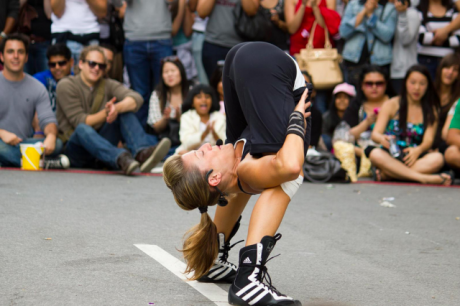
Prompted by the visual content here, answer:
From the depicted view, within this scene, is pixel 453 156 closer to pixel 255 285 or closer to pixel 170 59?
pixel 170 59

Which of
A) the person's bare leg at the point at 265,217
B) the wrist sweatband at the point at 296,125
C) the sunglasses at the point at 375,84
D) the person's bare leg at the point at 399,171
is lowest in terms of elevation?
the person's bare leg at the point at 399,171

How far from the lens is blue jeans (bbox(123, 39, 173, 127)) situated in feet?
27.9

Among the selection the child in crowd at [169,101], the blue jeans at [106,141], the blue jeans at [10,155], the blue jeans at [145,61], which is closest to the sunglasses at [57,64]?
the blue jeans at [145,61]

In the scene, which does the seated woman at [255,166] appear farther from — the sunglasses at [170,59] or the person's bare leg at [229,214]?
the sunglasses at [170,59]

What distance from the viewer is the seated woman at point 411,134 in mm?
7609

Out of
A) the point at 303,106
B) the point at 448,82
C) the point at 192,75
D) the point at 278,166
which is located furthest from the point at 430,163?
the point at 278,166

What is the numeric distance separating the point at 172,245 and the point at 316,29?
5.38 metres

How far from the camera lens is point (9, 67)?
24.5 ft

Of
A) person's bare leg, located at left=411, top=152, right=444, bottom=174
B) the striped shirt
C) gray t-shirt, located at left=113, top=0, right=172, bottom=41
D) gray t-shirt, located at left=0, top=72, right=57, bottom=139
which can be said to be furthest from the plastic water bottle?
gray t-shirt, located at left=0, top=72, right=57, bottom=139

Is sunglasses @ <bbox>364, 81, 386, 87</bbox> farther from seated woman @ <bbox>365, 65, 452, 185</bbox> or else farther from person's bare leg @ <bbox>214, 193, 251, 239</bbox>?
person's bare leg @ <bbox>214, 193, 251, 239</bbox>

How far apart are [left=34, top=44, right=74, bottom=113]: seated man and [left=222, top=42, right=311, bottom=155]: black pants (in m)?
5.36

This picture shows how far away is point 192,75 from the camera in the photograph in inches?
363

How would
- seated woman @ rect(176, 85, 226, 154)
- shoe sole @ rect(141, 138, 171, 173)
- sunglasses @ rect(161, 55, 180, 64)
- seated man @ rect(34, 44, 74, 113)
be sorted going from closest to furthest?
shoe sole @ rect(141, 138, 171, 173) → seated woman @ rect(176, 85, 226, 154) → seated man @ rect(34, 44, 74, 113) → sunglasses @ rect(161, 55, 180, 64)

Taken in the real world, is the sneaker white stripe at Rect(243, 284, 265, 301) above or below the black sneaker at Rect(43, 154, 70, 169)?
above
